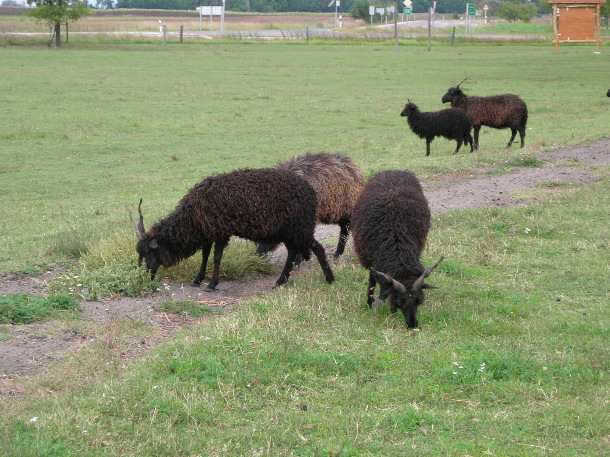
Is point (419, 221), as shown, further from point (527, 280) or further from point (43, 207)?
point (43, 207)

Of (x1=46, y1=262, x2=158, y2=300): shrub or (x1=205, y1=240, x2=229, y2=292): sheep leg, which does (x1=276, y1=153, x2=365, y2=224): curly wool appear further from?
(x1=46, y1=262, x2=158, y2=300): shrub

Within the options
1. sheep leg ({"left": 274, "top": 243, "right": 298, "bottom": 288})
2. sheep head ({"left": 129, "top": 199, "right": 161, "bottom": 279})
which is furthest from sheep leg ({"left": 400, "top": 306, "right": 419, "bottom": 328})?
sheep head ({"left": 129, "top": 199, "right": 161, "bottom": 279})

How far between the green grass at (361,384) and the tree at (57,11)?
48.5 m

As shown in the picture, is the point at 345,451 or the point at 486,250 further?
the point at 486,250

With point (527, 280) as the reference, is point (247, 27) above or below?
above

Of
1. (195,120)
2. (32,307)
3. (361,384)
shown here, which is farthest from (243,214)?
(195,120)

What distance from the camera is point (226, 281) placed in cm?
1014

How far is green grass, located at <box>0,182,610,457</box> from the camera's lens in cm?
525

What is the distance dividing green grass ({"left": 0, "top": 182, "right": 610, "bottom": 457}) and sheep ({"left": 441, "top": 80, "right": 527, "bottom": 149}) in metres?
12.7

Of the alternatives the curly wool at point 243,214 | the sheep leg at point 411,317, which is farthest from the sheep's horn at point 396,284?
the curly wool at point 243,214

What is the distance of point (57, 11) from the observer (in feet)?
172

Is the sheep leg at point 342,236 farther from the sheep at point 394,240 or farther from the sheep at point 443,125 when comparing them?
the sheep at point 443,125

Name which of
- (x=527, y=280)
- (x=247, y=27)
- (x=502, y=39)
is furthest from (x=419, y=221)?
(x=247, y=27)

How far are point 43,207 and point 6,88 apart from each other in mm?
18495
